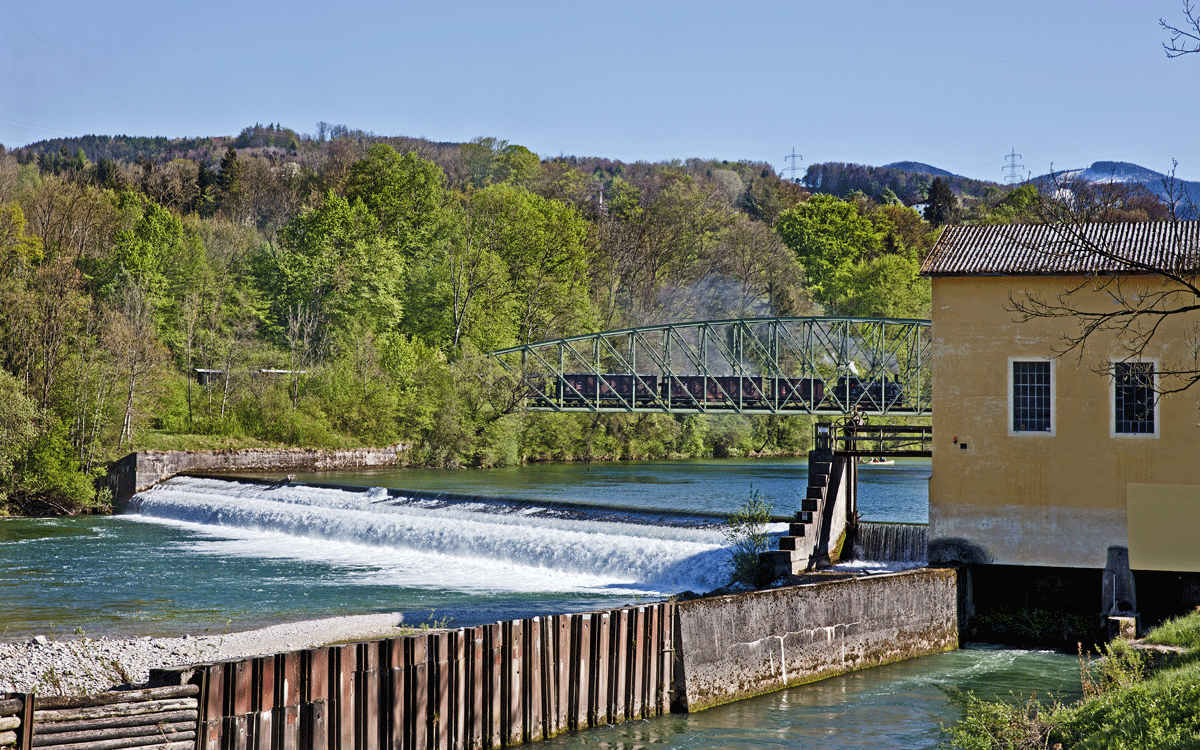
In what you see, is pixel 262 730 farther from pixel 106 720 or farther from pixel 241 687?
pixel 106 720

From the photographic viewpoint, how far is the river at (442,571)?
50.0 ft

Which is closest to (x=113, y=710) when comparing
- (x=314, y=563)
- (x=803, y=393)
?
(x=314, y=563)

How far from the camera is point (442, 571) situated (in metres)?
27.1

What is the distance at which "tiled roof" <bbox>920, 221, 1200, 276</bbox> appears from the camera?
20.4m

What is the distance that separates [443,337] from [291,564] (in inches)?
1864

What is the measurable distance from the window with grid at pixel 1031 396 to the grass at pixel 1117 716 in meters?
5.92

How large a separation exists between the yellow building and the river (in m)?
2.50

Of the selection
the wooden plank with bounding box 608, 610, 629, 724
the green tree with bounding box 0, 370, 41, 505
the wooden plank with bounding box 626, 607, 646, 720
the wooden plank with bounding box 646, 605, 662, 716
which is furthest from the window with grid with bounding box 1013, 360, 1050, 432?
the green tree with bounding box 0, 370, 41, 505

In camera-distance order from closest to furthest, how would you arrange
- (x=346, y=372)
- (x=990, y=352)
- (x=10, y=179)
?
(x=990, y=352)
(x=346, y=372)
(x=10, y=179)

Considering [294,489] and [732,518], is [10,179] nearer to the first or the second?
[294,489]

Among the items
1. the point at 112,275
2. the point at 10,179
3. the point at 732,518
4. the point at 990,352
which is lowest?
the point at 732,518

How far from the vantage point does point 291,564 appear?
2855 centimetres

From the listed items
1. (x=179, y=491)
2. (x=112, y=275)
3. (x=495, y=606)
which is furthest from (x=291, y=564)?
(x=112, y=275)

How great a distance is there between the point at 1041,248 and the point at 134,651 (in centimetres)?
1682
